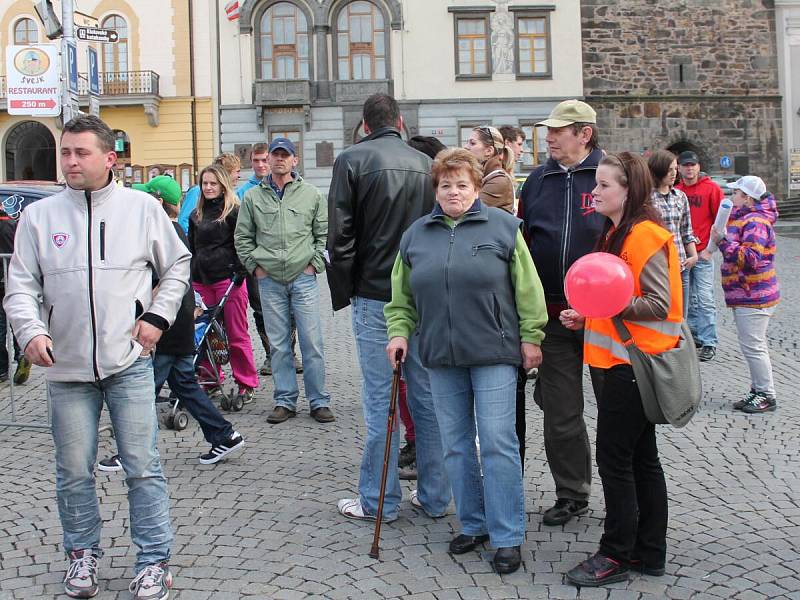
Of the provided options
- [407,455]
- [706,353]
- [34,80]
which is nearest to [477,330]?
[407,455]

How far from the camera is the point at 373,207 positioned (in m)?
4.78

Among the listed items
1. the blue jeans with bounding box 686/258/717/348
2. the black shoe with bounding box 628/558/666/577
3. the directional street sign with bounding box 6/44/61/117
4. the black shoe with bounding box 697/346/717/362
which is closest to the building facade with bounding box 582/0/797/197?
the directional street sign with bounding box 6/44/61/117

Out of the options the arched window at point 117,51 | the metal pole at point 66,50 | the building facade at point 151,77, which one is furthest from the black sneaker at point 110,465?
the arched window at point 117,51

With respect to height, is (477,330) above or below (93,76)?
below

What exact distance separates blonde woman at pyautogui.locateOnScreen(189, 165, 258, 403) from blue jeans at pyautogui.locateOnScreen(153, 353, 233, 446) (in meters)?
1.48

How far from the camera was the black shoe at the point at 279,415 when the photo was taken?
21.8 ft

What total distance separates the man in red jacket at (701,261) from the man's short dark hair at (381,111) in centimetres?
483

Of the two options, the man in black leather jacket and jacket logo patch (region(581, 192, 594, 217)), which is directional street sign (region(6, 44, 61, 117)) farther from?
jacket logo patch (region(581, 192, 594, 217))

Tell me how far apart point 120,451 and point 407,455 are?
2.20m

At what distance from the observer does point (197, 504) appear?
16.0 feet

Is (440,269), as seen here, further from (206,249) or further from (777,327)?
(777,327)

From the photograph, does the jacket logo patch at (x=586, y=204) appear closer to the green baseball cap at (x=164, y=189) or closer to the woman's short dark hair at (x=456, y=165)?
the woman's short dark hair at (x=456, y=165)

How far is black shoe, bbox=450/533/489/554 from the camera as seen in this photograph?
162 inches

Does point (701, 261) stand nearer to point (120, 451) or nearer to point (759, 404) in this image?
point (759, 404)
